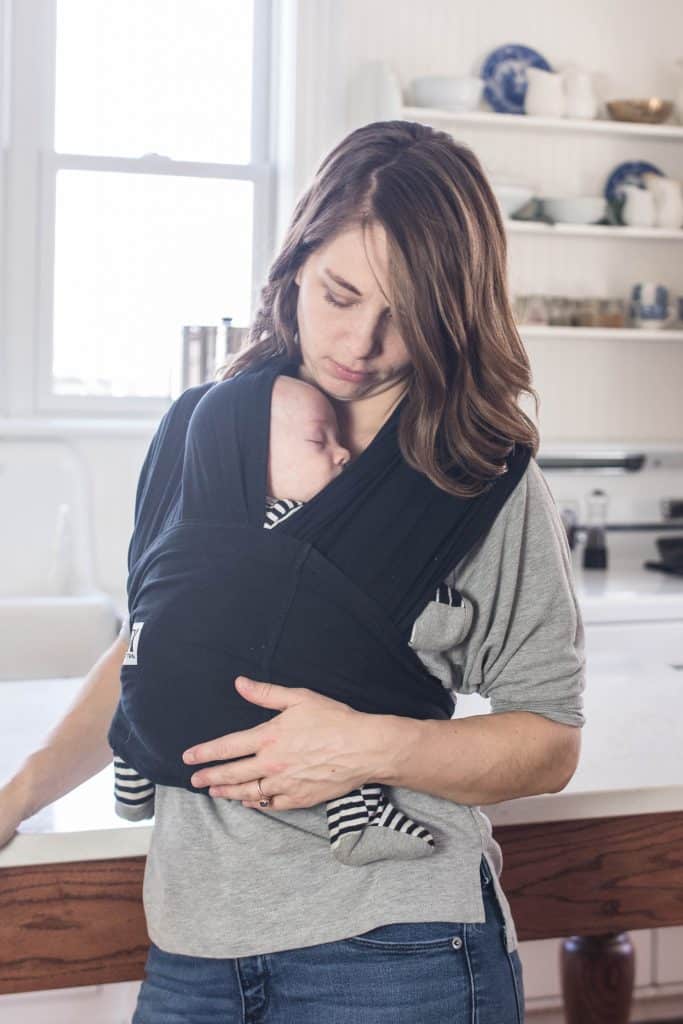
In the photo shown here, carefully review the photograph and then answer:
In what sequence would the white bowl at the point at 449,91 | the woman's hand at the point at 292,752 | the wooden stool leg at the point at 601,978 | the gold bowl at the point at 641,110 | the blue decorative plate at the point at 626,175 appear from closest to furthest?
1. the woman's hand at the point at 292,752
2. the wooden stool leg at the point at 601,978
3. the white bowl at the point at 449,91
4. the gold bowl at the point at 641,110
5. the blue decorative plate at the point at 626,175

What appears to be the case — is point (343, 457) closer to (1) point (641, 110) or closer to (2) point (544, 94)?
(2) point (544, 94)

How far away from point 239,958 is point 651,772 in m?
0.59

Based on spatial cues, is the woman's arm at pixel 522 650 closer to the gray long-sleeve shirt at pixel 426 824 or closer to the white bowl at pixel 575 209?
the gray long-sleeve shirt at pixel 426 824

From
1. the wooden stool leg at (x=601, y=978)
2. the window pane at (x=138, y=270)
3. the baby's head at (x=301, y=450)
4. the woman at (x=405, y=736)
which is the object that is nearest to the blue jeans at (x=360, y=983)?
the woman at (x=405, y=736)

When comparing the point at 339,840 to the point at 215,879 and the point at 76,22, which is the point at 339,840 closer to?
the point at 215,879

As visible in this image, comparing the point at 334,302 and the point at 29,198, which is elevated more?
the point at 29,198

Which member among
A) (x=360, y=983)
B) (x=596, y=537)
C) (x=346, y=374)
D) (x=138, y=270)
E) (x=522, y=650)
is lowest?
(x=360, y=983)

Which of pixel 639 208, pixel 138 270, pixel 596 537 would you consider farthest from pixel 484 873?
pixel 639 208

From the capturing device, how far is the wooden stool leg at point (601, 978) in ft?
5.82

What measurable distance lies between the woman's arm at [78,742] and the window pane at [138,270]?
2.46 metres

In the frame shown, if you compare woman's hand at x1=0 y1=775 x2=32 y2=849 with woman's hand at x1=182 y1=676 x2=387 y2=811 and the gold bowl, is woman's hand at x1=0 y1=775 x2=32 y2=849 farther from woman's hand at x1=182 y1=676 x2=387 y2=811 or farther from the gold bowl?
the gold bowl

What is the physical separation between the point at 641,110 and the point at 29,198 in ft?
6.08

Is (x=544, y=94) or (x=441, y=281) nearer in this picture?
(x=441, y=281)

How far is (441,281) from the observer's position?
1.07 meters
